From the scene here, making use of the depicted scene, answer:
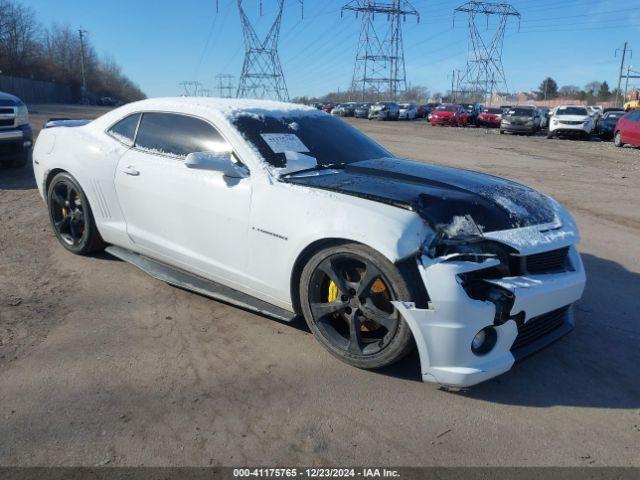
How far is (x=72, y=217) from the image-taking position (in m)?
4.80

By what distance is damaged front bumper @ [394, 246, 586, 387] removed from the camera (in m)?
2.60

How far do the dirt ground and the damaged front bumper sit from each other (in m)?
0.22

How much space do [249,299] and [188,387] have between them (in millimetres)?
833

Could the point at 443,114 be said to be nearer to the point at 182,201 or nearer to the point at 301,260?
the point at 182,201

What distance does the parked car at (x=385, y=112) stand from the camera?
1731 inches

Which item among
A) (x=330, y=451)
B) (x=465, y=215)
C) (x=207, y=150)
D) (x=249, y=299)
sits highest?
(x=207, y=150)

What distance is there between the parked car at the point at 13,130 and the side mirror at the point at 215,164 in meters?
6.41

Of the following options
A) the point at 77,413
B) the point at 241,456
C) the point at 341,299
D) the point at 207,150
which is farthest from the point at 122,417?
the point at 207,150

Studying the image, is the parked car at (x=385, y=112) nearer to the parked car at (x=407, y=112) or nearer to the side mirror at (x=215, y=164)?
the parked car at (x=407, y=112)

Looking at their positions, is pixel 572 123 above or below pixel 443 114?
below

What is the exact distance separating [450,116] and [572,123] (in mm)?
12492

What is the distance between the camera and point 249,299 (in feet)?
11.6

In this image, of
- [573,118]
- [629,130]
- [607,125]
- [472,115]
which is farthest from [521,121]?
[472,115]

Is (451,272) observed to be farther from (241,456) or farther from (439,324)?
(241,456)
